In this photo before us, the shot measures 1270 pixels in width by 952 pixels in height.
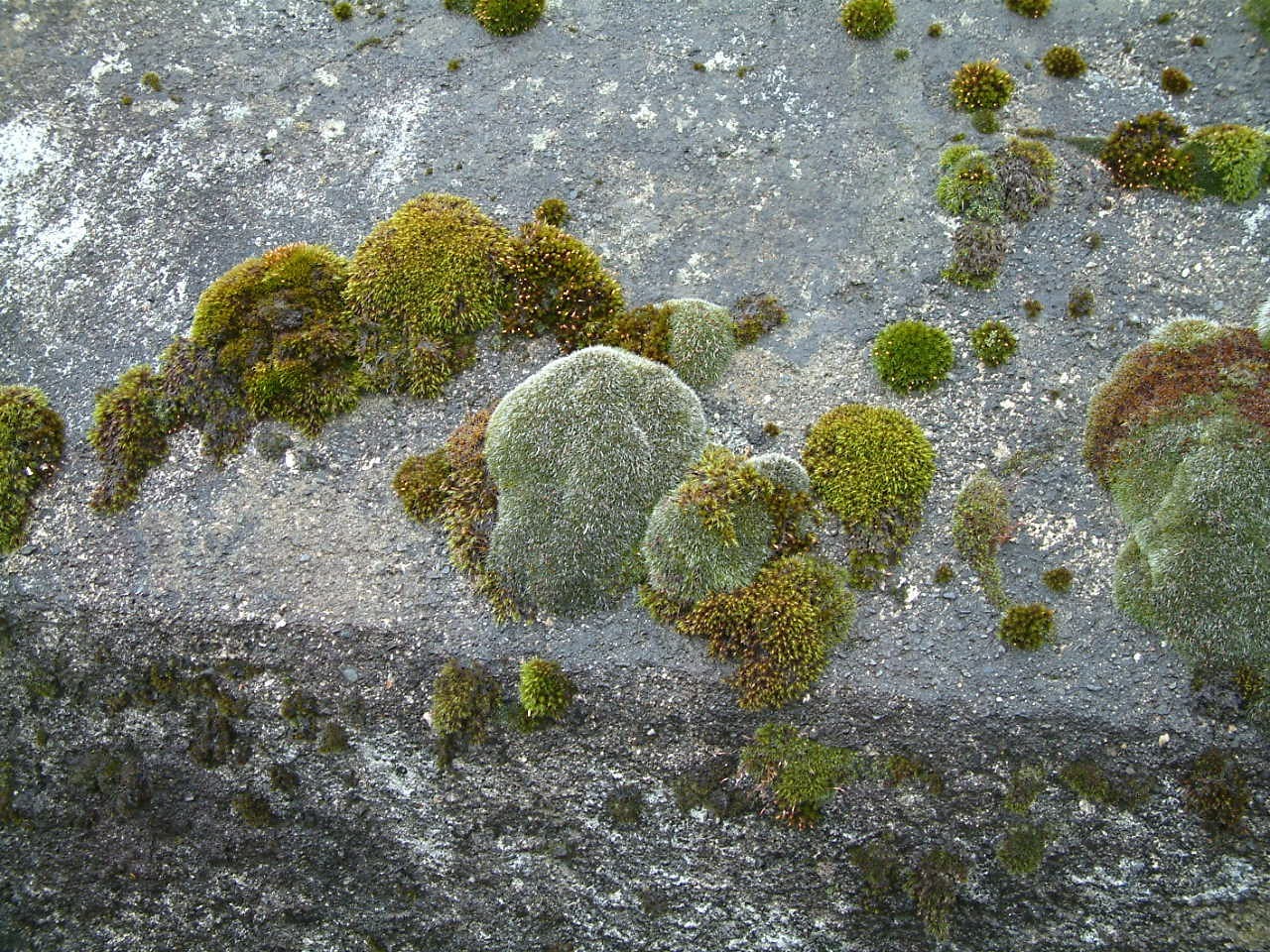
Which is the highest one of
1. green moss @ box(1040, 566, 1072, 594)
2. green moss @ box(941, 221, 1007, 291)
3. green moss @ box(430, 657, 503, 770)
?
green moss @ box(941, 221, 1007, 291)

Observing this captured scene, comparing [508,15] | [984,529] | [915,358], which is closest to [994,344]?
[915,358]

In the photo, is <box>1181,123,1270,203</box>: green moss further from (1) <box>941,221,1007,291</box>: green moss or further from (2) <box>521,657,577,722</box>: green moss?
(2) <box>521,657,577,722</box>: green moss

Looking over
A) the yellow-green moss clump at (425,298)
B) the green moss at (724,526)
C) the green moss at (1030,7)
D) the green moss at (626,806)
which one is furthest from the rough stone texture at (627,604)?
the green moss at (724,526)

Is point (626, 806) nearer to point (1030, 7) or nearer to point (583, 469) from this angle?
point (583, 469)

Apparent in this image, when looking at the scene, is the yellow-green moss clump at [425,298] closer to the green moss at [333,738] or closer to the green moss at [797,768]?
the green moss at [333,738]

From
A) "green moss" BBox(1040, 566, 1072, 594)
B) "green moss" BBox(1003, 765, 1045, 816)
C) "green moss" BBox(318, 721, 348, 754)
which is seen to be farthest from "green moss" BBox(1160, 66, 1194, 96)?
"green moss" BBox(318, 721, 348, 754)

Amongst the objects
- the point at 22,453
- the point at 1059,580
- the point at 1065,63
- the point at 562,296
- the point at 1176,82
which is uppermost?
the point at 1065,63
